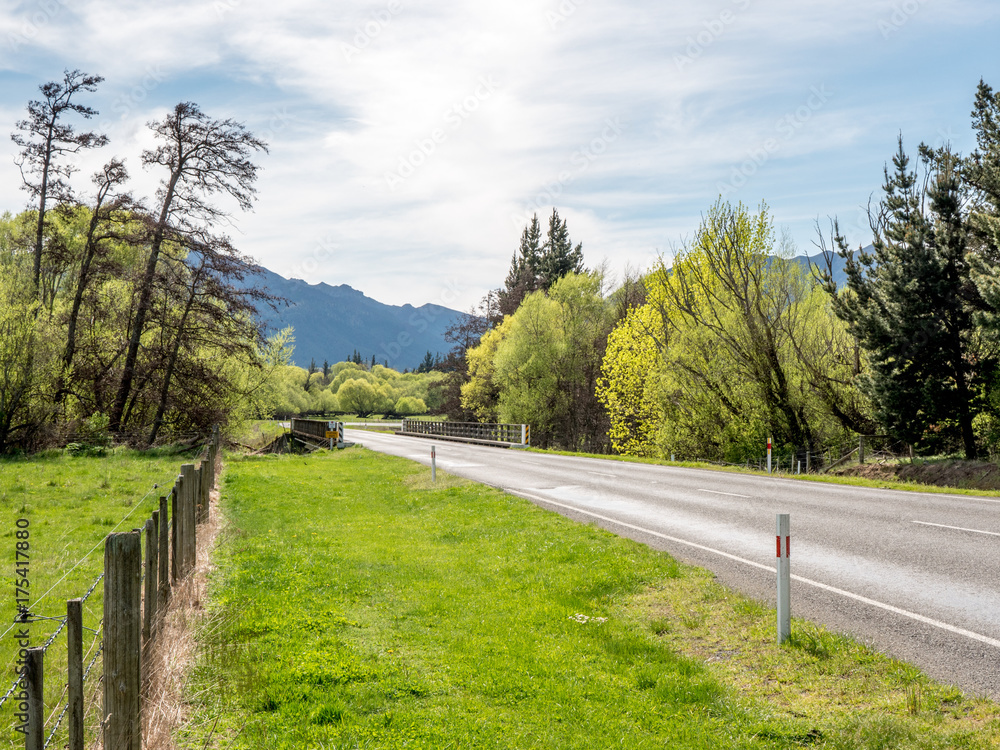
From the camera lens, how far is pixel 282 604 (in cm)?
741

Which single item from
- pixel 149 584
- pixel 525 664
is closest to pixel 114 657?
pixel 149 584

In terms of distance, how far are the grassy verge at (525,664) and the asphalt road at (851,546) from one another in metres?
0.58

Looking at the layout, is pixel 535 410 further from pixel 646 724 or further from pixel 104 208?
pixel 646 724

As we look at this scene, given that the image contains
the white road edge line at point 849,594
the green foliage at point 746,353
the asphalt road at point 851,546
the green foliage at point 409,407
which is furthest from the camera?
the green foliage at point 409,407

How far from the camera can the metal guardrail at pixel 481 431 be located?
39.9 meters

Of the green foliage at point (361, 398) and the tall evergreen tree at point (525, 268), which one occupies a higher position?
the tall evergreen tree at point (525, 268)

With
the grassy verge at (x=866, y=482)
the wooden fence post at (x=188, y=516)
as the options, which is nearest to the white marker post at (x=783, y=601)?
the wooden fence post at (x=188, y=516)

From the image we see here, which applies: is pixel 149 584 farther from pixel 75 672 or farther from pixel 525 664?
pixel 525 664

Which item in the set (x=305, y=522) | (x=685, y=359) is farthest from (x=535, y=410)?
(x=305, y=522)

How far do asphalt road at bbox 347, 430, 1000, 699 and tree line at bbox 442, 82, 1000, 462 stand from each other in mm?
9812

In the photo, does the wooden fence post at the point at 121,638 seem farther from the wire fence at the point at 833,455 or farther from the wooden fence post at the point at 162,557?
the wire fence at the point at 833,455

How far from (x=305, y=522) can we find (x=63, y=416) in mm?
16389

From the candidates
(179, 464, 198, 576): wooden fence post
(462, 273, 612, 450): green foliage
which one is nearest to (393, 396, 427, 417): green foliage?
(462, 273, 612, 450): green foliage

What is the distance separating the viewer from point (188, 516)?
7910mm
